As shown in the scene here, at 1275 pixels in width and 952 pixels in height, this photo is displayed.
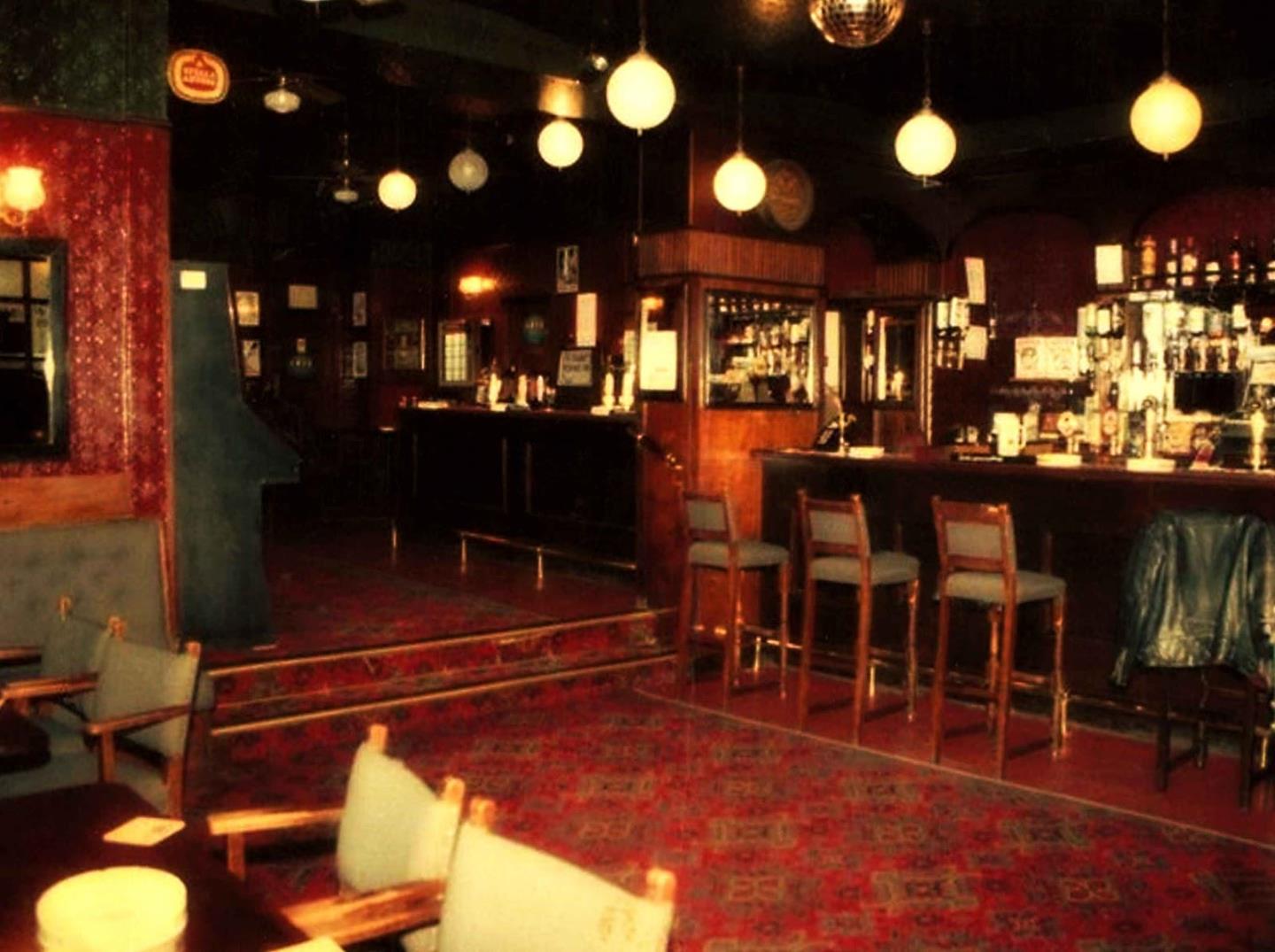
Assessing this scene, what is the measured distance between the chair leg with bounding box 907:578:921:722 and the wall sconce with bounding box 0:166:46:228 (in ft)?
14.2

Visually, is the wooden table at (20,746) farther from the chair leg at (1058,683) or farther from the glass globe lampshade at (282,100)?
the glass globe lampshade at (282,100)

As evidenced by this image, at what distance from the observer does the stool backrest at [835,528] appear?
5633 mm

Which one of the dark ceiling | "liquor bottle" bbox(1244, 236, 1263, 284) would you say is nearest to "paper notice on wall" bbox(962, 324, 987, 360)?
the dark ceiling

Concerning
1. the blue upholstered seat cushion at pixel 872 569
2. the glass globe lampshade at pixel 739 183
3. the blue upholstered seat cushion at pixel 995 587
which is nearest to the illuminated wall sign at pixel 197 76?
the glass globe lampshade at pixel 739 183

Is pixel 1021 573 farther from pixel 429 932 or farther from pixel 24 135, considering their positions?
pixel 24 135

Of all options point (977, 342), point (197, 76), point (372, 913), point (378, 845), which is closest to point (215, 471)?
point (197, 76)

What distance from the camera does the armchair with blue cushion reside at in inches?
187

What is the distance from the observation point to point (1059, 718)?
17.8 ft

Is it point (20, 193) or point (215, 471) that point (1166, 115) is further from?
point (20, 193)

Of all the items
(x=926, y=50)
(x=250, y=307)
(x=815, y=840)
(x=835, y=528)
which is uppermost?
(x=926, y=50)

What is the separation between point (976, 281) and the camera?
9820mm

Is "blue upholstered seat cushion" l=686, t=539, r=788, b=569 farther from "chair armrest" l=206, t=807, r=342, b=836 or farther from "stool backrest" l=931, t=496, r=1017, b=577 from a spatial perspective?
"chair armrest" l=206, t=807, r=342, b=836

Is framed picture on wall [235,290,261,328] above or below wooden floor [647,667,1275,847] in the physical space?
above

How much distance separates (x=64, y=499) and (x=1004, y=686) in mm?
4241
